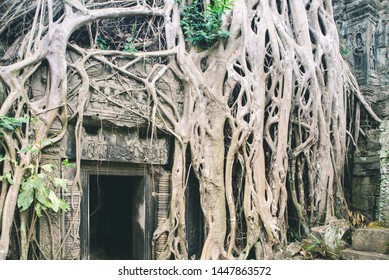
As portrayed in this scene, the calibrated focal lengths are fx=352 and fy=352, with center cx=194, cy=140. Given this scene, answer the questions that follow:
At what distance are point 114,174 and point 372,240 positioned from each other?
2639mm

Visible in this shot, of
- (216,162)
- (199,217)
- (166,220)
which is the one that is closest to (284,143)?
(216,162)

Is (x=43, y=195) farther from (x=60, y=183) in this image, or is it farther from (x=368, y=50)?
(x=368, y=50)

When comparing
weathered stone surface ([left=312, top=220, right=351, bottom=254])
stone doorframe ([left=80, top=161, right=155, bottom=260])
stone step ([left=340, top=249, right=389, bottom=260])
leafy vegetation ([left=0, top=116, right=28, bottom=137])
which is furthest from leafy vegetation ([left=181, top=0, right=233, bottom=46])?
stone step ([left=340, top=249, right=389, bottom=260])

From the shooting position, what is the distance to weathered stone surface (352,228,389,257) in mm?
3328

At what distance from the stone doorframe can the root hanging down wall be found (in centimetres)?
17

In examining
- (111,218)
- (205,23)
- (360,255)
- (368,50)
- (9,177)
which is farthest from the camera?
(368,50)

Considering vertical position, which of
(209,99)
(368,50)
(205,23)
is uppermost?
(368,50)

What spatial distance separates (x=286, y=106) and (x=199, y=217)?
5.26 feet

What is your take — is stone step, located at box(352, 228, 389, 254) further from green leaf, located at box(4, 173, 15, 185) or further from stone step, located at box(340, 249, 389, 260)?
green leaf, located at box(4, 173, 15, 185)

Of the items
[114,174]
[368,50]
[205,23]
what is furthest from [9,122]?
[368,50]

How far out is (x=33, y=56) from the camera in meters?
3.07

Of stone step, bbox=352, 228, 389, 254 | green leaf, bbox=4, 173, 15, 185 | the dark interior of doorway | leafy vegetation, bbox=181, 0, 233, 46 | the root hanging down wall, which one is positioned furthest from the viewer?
the dark interior of doorway

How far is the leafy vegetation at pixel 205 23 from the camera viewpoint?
3.92 m

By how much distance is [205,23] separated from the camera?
156 inches
